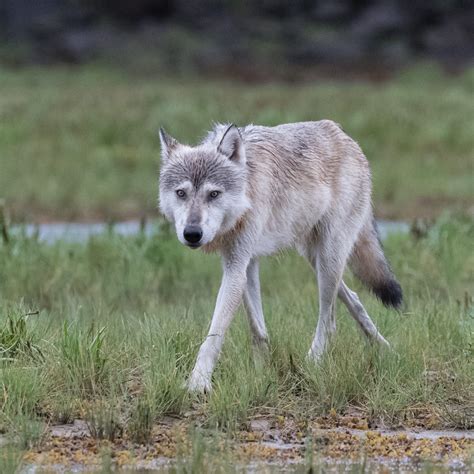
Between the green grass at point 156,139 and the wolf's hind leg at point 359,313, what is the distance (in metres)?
7.31

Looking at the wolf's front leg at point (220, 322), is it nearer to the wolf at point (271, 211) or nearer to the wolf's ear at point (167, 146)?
the wolf at point (271, 211)

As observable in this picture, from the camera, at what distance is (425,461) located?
5.56 meters

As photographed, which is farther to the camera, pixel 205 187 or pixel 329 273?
pixel 329 273

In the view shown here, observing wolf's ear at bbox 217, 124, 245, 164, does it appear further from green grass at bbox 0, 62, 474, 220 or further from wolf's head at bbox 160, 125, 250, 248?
green grass at bbox 0, 62, 474, 220

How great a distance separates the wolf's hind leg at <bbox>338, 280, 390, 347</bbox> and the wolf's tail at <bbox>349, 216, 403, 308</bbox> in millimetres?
220

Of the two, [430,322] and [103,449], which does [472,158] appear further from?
[103,449]

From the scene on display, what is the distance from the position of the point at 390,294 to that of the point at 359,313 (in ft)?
0.93

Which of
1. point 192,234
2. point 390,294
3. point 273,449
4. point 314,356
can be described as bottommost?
point 273,449

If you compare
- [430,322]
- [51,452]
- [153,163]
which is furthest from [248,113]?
[51,452]

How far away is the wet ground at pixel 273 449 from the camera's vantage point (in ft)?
17.8

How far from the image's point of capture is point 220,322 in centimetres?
656

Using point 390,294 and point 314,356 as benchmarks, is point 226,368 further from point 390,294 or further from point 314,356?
point 390,294

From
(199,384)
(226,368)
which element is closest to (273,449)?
(199,384)

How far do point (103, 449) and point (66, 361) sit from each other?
1.04 m
